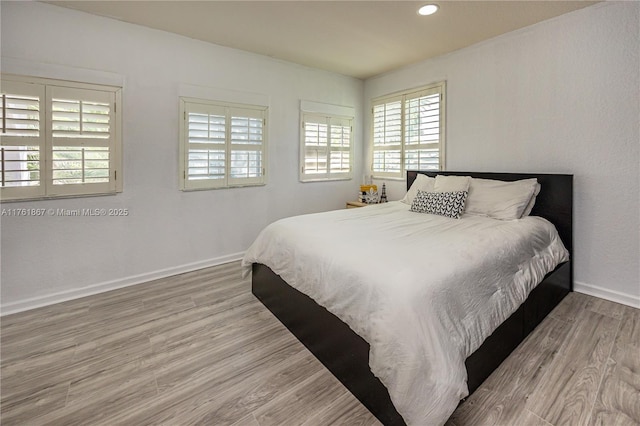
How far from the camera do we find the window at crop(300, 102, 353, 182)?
14.4 feet

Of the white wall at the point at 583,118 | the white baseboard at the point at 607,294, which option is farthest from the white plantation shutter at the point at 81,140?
the white baseboard at the point at 607,294

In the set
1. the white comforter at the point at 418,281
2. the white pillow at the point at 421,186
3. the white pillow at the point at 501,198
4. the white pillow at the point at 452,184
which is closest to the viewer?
the white comforter at the point at 418,281

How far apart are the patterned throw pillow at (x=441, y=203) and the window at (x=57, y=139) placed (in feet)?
9.93

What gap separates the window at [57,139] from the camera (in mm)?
2488

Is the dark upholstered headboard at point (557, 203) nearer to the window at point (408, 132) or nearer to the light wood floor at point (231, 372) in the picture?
the light wood floor at point (231, 372)

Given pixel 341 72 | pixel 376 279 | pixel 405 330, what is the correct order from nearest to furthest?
pixel 405 330
pixel 376 279
pixel 341 72

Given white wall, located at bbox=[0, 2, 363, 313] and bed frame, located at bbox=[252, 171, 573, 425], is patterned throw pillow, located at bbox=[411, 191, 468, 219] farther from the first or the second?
white wall, located at bbox=[0, 2, 363, 313]

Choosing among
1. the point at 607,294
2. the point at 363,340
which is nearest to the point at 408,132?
the point at 607,294

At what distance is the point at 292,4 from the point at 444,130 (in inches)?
91.4

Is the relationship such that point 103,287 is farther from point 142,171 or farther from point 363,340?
point 363,340

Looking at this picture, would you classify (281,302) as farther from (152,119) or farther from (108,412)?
(152,119)

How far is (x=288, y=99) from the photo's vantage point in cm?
416

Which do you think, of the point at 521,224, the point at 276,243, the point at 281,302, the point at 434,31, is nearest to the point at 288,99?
the point at 434,31

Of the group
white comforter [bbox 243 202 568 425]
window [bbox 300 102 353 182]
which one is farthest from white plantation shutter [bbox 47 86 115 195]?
window [bbox 300 102 353 182]
